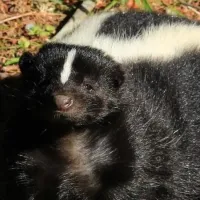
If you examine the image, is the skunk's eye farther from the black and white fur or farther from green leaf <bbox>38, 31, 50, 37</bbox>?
green leaf <bbox>38, 31, 50, 37</bbox>

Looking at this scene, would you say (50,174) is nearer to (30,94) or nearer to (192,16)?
(30,94)

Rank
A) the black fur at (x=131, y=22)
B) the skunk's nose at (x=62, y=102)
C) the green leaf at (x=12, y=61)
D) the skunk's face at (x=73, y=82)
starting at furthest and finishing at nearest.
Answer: the green leaf at (x=12, y=61)
the black fur at (x=131, y=22)
the skunk's face at (x=73, y=82)
the skunk's nose at (x=62, y=102)

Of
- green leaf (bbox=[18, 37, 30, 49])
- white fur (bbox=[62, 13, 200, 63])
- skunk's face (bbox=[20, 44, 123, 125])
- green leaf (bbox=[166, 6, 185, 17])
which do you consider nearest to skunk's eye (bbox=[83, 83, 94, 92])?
skunk's face (bbox=[20, 44, 123, 125])

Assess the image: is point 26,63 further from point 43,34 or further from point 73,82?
point 43,34

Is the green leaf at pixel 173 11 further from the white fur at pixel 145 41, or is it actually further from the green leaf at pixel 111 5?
the white fur at pixel 145 41

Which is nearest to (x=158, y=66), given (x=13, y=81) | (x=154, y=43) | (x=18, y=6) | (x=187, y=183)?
(x=154, y=43)

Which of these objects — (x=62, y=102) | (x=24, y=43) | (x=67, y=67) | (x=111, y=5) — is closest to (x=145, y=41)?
(x=67, y=67)

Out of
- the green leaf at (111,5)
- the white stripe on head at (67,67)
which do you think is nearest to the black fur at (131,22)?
the white stripe on head at (67,67)
